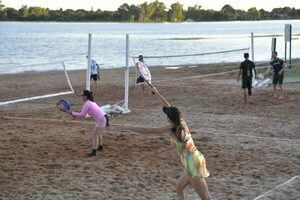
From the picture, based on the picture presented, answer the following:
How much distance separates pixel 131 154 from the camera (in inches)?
401

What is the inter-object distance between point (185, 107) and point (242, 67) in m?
2.05

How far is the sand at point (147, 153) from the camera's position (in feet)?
26.6

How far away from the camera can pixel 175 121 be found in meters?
6.35

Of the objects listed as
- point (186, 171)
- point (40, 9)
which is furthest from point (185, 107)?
point (40, 9)

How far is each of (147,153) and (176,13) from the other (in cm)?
17878

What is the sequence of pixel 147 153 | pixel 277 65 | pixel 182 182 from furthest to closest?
pixel 277 65
pixel 147 153
pixel 182 182

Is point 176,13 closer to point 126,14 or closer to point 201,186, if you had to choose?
point 126,14

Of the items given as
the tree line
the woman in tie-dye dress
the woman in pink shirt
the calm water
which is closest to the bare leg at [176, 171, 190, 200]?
the woman in tie-dye dress

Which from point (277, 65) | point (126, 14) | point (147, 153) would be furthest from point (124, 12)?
point (147, 153)

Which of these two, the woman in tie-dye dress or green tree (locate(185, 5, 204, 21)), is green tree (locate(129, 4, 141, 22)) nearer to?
green tree (locate(185, 5, 204, 21))

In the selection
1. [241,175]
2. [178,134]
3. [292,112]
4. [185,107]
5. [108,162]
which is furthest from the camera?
[185,107]

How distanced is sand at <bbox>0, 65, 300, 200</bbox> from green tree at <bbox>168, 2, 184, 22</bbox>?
516 ft

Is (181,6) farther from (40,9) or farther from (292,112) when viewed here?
(292,112)

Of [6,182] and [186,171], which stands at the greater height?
[186,171]
